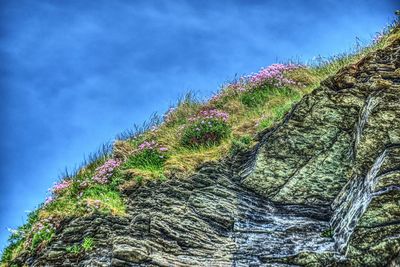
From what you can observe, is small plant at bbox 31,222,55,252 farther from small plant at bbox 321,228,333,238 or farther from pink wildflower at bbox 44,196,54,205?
small plant at bbox 321,228,333,238

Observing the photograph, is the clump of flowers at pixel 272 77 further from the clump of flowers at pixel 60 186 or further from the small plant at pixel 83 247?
the small plant at pixel 83 247

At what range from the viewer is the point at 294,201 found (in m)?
10.9

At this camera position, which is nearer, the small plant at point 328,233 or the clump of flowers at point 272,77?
the small plant at point 328,233

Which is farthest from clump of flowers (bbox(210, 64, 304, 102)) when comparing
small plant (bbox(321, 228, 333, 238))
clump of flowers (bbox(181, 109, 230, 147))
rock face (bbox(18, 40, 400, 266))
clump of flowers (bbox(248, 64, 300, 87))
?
small plant (bbox(321, 228, 333, 238))

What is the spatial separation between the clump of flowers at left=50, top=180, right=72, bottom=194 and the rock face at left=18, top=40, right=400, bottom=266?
3.44 metres

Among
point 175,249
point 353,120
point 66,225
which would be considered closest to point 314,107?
point 353,120

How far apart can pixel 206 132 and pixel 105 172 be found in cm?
300

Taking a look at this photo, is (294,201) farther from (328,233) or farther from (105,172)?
(105,172)

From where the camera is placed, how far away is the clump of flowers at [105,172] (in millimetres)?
14070

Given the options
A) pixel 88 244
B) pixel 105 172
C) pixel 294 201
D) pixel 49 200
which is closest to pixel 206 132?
pixel 105 172

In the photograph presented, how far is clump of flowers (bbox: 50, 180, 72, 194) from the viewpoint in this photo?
15.4 metres

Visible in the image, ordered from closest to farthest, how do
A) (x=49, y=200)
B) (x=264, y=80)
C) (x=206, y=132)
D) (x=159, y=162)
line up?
(x=159, y=162)
(x=206, y=132)
(x=49, y=200)
(x=264, y=80)

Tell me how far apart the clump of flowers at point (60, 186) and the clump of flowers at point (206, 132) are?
3781 millimetres

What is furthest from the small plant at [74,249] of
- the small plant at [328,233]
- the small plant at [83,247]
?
the small plant at [328,233]
